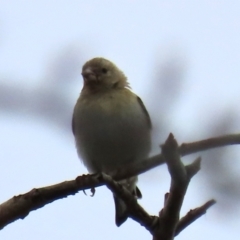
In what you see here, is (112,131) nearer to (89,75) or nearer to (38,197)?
(89,75)

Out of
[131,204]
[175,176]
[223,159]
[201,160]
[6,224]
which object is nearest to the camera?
[223,159]

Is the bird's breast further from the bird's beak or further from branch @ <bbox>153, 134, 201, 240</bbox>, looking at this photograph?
branch @ <bbox>153, 134, 201, 240</bbox>

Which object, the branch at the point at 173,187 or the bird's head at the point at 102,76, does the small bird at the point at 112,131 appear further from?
the branch at the point at 173,187

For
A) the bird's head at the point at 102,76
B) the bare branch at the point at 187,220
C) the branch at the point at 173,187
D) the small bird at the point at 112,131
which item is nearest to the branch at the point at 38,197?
the branch at the point at 173,187

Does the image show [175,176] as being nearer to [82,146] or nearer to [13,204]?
[13,204]

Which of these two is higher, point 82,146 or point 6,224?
point 82,146

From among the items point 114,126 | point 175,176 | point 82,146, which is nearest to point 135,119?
point 114,126
